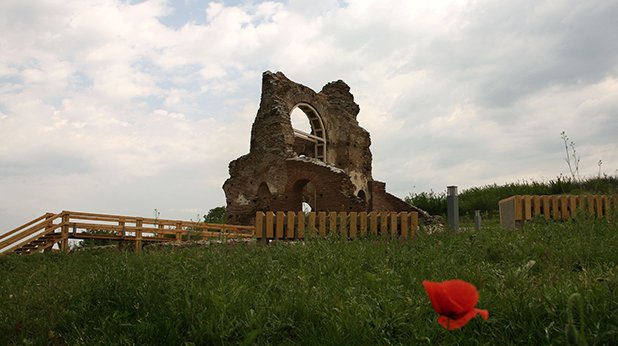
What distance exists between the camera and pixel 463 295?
1.48 meters

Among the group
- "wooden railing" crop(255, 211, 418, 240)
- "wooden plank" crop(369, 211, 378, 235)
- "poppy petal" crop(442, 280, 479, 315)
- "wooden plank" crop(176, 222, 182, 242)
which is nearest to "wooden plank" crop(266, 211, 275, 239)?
"wooden railing" crop(255, 211, 418, 240)

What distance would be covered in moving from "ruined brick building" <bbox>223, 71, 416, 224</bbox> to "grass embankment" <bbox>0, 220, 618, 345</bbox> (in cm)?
1316

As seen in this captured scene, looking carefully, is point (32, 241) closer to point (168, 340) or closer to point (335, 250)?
point (335, 250)

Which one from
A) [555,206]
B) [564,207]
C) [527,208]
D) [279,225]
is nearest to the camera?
[279,225]

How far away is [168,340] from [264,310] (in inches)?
29.3

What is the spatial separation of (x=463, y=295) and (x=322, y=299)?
2.65 meters

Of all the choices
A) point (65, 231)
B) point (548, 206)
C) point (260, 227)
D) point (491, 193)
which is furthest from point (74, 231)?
point (491, 193)

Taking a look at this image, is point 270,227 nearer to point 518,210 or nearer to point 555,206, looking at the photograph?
point 518,210

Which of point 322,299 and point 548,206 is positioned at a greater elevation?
point 548,206

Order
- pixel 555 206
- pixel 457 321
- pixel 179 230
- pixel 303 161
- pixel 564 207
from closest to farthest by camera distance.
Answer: pixel 457 321 → pixel 555 206 → pixel 564 207 → pixel 179 230 → pixel 303 161

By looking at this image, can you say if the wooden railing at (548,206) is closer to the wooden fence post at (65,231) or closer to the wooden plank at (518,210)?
the wooden plank at (518,210)

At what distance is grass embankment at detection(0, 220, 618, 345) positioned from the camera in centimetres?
334

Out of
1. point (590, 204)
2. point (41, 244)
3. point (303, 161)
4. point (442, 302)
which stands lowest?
point (41, 244)

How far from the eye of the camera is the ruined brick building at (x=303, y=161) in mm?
20203
